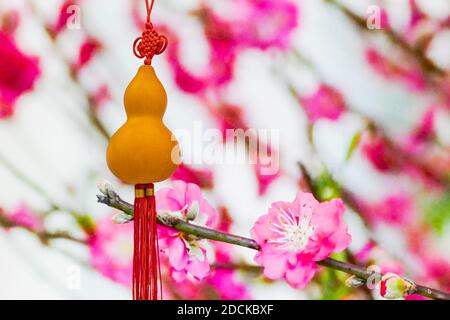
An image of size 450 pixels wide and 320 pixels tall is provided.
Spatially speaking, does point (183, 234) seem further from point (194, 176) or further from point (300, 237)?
point (300, 237)

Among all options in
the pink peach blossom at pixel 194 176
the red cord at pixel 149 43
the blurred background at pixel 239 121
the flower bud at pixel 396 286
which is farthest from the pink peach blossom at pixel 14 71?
the flower bud at pixel 396 286

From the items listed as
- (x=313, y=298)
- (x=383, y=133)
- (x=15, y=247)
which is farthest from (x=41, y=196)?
(x=383, y=133)

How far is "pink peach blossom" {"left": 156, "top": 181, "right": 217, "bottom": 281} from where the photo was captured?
1.17 m

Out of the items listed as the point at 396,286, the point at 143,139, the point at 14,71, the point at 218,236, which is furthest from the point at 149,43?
the point at 396,286

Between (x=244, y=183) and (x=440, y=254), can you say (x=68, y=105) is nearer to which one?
(x=244, y=183)

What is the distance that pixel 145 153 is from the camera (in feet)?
3.39

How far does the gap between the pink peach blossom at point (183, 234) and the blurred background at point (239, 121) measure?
0.02 metres

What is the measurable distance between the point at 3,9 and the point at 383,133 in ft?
2.80

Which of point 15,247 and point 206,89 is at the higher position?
point 206,89

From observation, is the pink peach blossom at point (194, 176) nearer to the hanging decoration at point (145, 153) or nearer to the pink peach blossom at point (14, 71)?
the hanging decoration at point (145, 153)

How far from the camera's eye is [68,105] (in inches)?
46.4

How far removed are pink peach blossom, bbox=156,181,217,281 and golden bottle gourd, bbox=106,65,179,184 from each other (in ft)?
0.33

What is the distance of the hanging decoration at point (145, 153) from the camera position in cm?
104
